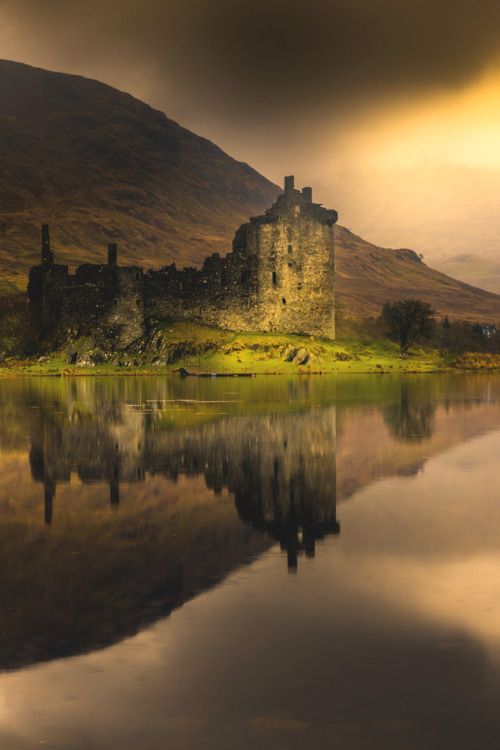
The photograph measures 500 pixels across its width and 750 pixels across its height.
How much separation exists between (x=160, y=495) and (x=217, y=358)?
56.3 meters

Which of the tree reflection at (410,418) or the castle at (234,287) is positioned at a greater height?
the castle at (234,287)

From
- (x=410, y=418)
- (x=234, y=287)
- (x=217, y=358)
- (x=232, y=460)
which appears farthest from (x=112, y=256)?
(x=232, y=460)

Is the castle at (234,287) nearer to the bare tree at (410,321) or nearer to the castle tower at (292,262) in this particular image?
the castle tower at (292,262)

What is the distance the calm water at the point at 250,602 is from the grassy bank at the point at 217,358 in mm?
50863

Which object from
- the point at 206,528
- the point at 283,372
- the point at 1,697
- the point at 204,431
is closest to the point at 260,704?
the point at 1,697

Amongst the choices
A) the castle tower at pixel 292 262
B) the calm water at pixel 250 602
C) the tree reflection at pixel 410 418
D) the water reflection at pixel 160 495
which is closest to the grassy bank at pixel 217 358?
the castle tower at pixel 292 262

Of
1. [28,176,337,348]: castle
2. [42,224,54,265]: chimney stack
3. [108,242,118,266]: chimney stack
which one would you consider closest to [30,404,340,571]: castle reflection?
[28,176,337,348]: castle

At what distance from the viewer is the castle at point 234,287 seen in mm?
75750

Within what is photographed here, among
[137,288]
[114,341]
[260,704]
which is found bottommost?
[260,704]

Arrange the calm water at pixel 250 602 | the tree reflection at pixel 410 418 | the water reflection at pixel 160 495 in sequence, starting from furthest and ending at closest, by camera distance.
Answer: the tree reflection at pixel 410 418, the water reflection at pixel 160 495, the calm water at pixel 250 602

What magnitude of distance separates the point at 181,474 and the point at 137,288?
204 feet

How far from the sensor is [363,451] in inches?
741

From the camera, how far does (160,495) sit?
43.6 feet

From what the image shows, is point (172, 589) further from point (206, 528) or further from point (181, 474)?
point (181, 474)
